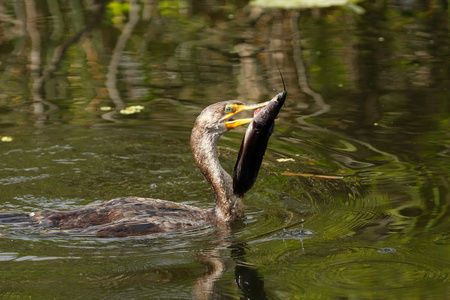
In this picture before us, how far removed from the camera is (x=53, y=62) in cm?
1266

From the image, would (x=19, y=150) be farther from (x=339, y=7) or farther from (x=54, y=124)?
(x=339, y=7)

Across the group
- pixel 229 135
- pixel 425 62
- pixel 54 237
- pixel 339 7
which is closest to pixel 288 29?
pixel 339 7

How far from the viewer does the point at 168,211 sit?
22.5ft

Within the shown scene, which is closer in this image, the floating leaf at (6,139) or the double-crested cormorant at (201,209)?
the double-crested cormorant at (201,209)

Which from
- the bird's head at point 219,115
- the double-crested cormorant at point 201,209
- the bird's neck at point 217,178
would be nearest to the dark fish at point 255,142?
the double-crested cormorant at point 201,209

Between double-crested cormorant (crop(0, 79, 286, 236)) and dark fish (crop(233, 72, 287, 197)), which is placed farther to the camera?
double-crested cormorant (crop(0, 79, 286, 236))

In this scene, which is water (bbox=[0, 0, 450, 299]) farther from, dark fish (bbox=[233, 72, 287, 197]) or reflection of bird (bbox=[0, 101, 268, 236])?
dark fish (bbox=[233, 72, 287, 197])

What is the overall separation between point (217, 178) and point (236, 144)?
1.94m

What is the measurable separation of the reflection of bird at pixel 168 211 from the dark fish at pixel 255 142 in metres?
0.23

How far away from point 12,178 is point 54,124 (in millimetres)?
1714

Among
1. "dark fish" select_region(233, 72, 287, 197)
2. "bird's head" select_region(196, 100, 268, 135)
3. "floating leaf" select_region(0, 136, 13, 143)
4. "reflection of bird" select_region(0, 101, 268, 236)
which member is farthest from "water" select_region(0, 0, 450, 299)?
"bird's head" select_region(196, 100, 268, 135)

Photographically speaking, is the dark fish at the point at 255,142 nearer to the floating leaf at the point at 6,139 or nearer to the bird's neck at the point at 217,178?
the bird's neck at the point at 217,178

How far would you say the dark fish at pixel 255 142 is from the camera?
642 centimetres

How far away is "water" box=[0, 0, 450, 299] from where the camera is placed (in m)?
5.77
